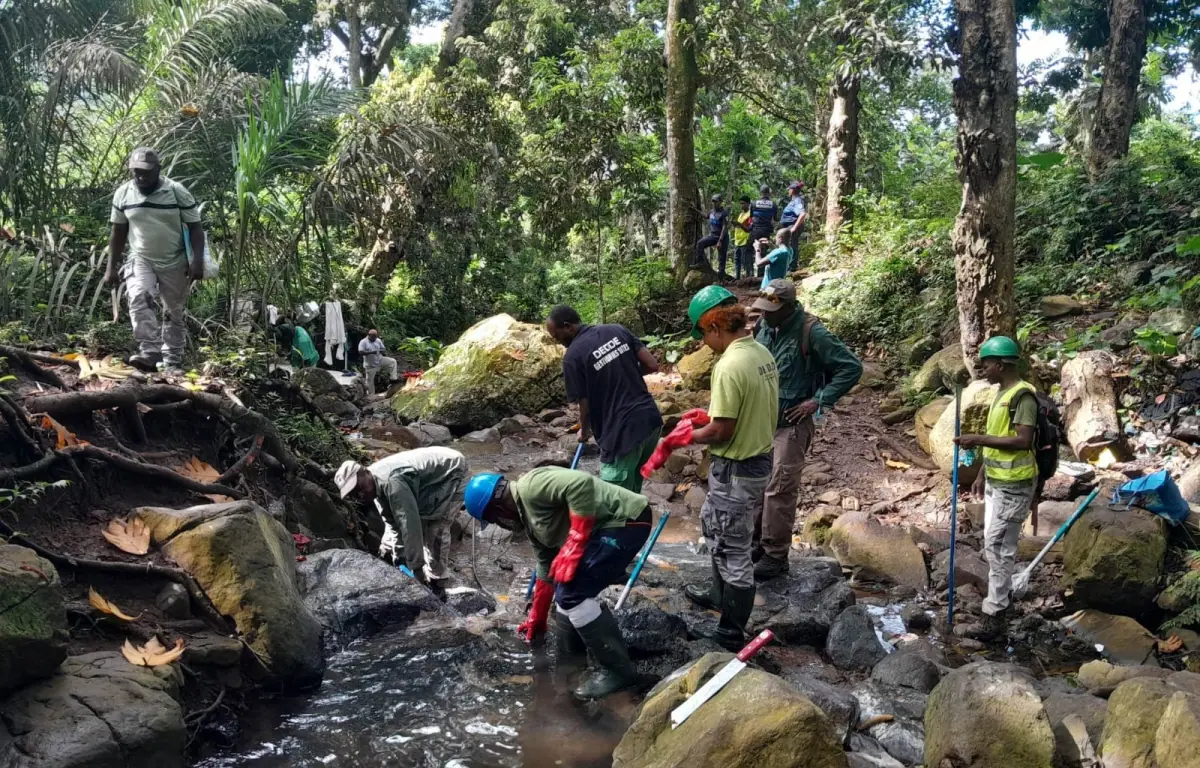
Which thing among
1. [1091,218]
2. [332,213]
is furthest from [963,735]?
[1091,218]

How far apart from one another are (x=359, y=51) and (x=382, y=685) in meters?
22.2

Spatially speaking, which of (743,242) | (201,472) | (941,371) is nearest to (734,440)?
(201,472)

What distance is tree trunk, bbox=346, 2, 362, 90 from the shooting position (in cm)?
2275

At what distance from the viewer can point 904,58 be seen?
36.1 ft

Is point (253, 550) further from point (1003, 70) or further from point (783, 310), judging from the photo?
point (1003, 70)

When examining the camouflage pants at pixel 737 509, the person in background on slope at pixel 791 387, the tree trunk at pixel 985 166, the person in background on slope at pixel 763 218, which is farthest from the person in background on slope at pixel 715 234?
the camouflage pants at pixel 737 509

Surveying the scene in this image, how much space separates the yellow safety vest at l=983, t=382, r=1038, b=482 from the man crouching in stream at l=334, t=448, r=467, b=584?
363 centimetres

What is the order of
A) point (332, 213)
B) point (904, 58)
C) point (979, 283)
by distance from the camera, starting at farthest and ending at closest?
point (904, 58) → point (979, 283) → point (332, 213)

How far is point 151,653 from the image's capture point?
3951mm

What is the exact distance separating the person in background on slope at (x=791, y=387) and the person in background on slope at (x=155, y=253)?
451 centimetres

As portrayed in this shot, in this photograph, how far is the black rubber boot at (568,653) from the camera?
471 cm

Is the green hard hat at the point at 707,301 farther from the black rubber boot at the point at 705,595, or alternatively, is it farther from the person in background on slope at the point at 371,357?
the person in background on slope at the point at 371,357

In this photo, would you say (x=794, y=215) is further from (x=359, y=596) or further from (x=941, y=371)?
(x=359, y=596)

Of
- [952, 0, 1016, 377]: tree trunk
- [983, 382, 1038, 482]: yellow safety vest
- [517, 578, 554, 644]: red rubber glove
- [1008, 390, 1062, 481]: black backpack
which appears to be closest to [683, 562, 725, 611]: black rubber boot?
[517, 578, 554, 644]: red rubber glove
